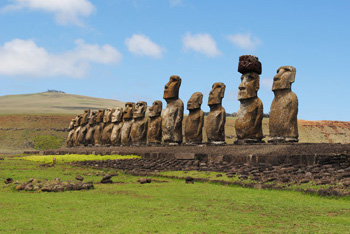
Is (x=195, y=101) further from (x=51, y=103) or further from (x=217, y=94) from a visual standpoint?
(x=51, y=103)

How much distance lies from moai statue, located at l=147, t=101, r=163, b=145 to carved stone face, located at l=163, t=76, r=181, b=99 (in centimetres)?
206

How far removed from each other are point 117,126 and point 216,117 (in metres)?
12.3

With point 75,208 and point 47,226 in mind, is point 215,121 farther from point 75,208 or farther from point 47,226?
point 47,226

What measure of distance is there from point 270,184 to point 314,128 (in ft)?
152

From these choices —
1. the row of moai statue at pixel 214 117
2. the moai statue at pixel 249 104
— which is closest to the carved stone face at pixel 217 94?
the row of moai statue at pixel 214 117

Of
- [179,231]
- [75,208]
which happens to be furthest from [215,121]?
[179,231]

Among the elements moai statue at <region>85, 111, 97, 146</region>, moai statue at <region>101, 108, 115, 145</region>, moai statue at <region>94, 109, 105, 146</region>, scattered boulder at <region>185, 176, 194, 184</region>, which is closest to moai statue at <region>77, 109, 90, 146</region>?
moai statue at <region>85, 111, 97, 146</region>

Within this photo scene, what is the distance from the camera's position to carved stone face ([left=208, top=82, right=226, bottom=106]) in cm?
2000

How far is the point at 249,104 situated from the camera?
18.1 m

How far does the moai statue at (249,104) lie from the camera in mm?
17750

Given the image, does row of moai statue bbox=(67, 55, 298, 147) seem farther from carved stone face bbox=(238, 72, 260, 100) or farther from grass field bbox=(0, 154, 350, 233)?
grass field bbox=(0, 154, 350, 233)

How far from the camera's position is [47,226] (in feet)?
19.3

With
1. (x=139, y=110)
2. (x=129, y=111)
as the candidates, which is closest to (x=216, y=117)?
(x=139, y=110)

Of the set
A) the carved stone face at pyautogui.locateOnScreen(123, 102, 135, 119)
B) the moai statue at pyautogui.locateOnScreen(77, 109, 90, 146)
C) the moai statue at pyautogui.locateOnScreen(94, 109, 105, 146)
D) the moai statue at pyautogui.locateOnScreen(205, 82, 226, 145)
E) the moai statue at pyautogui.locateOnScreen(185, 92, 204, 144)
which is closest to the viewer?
the moai statue at pyautogui.locateOnScreen(205, 82, 226, 145)
